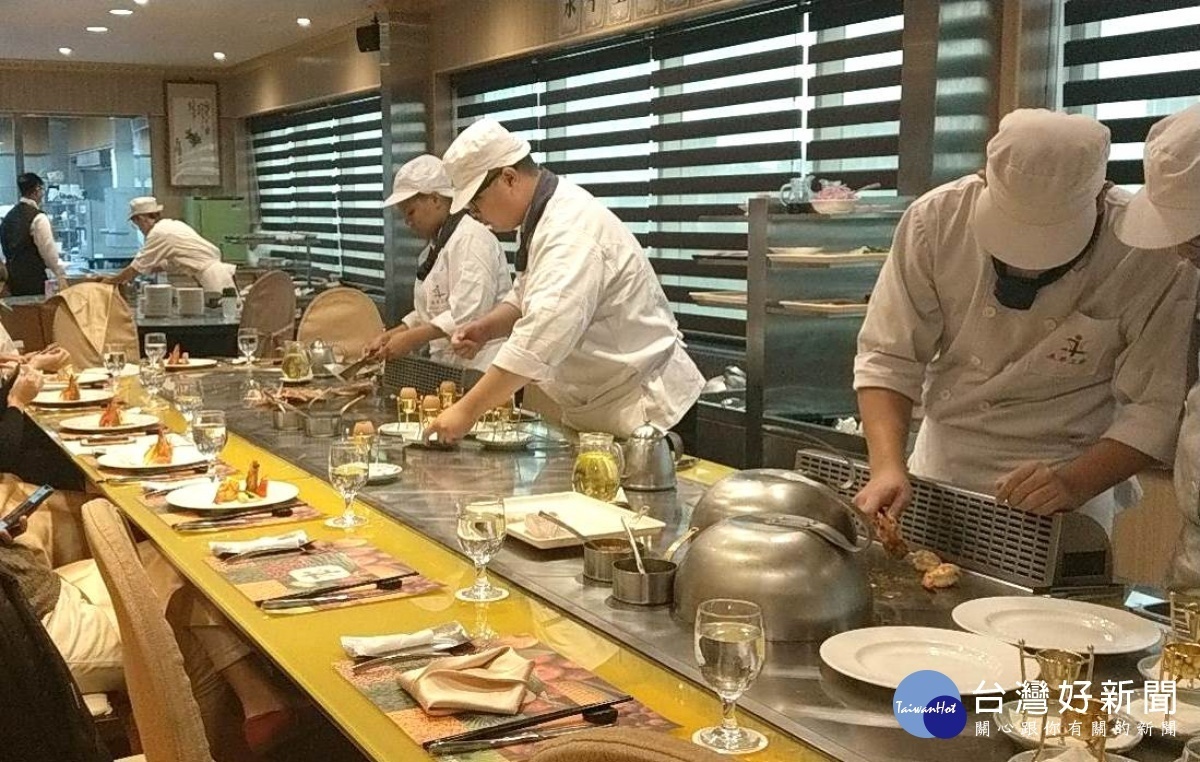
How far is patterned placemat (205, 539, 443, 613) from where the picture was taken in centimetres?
187

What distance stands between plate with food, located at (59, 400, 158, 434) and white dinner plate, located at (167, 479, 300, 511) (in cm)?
94

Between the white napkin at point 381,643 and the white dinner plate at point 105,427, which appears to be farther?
the white dinner plate at point 105,427

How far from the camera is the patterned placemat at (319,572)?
6.15 ft

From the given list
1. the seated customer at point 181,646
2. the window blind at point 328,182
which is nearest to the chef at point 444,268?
the seated customer at point 181,646

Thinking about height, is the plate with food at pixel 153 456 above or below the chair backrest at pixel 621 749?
below

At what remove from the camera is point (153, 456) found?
289 cm

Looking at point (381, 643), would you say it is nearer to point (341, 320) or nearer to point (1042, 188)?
point (1042, 188)

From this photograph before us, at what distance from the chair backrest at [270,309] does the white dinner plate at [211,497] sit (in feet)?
14.1

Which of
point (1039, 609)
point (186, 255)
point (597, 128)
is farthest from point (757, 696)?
point (186, 255)

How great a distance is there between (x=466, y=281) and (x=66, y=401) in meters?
1.44

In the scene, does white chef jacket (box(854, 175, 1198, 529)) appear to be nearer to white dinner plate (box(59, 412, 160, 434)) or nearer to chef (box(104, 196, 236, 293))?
white dinner plate (box(59, 412, 160, 434))

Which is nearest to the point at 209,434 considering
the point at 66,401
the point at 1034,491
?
the point at 66,401

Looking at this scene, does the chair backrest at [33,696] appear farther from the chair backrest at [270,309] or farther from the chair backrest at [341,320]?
the chair backrest at [270,309]

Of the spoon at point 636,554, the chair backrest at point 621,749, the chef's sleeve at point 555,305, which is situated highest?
the chef's sleeve at point 555,305
